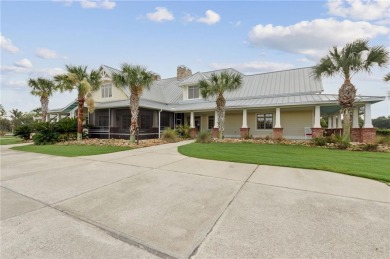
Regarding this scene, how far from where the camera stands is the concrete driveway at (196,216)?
2543 mm

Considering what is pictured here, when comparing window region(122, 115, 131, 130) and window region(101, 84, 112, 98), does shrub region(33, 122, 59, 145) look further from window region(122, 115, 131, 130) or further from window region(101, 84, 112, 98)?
window region(101, 84, 112, 98)

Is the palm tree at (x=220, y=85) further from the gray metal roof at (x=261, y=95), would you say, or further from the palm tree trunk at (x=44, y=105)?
the palm tree trunk at (x=44, y=105)

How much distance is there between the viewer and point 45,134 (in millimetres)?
15633

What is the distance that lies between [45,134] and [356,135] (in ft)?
78.6

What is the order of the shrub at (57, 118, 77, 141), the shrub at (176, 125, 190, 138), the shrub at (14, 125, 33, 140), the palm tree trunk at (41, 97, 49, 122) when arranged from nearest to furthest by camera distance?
1. the shrub at (57, 118, 77, 141)
2. the shrub at (14, 125, 33, 140)
3. the shrub at (176, 125, 190, 138)
4. the palm tree trunk at (41, 97, 49, 122)

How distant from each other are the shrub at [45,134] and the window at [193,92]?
44.3 ft

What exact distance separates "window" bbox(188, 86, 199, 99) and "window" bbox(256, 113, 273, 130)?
23.9ft

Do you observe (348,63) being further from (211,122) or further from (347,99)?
(211,122)

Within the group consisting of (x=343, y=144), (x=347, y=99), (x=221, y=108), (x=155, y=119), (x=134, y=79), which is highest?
(x=134, y=79)

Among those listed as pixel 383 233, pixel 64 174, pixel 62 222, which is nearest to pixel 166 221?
pixel 62 222

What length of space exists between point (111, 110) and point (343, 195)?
18.5 m

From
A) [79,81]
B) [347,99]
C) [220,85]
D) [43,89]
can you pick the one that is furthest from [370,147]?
[43,89]

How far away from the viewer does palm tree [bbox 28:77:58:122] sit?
900 inches

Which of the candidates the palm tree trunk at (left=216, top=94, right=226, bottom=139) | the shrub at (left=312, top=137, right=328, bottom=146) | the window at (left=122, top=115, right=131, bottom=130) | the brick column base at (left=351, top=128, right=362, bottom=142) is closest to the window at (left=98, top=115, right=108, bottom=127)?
the window at (left=122, top=115, right=131, bottom=130)
